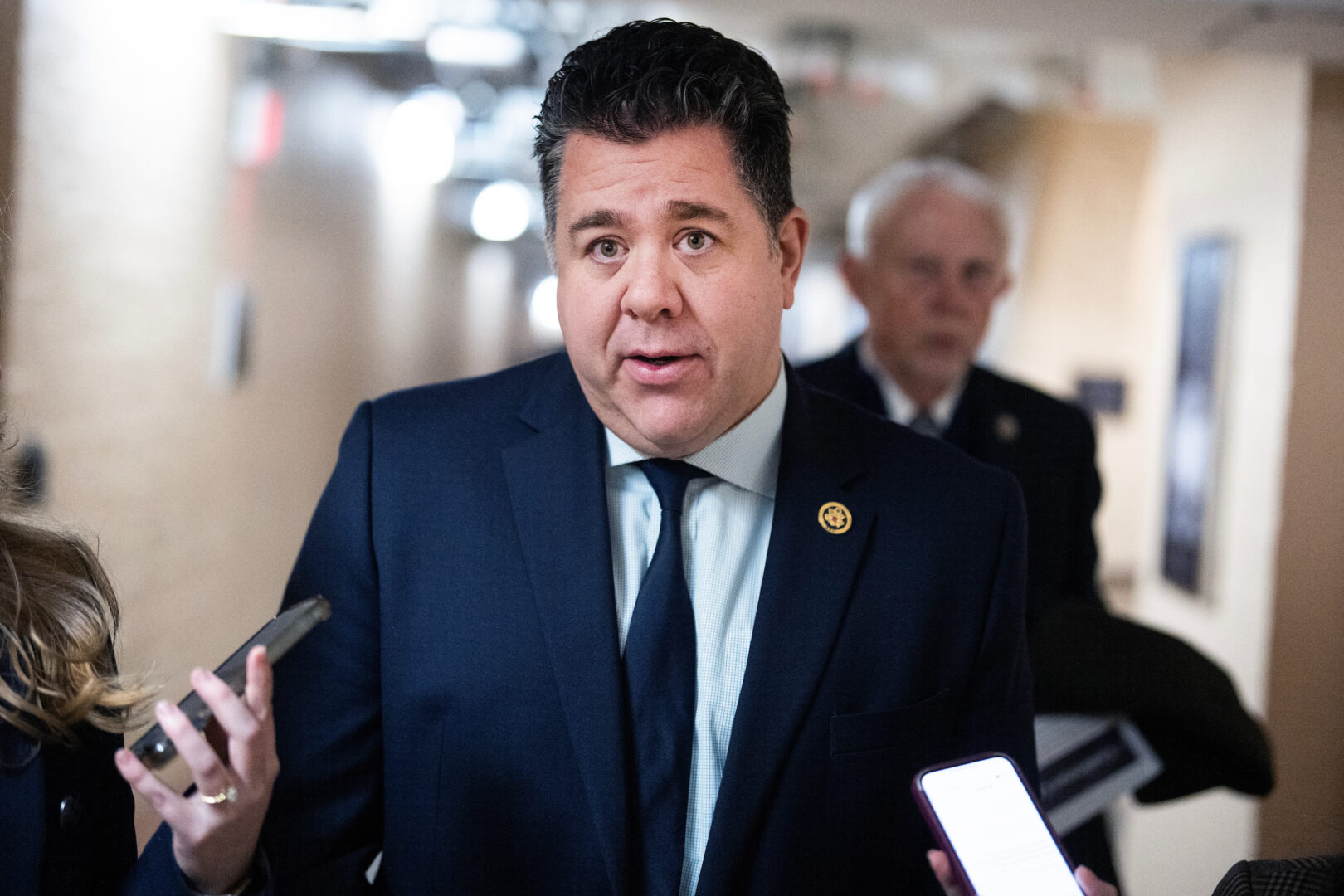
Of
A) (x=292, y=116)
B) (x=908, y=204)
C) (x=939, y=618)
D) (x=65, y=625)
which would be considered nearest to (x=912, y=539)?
(x=939, y=618)

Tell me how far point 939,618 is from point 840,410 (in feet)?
1.10

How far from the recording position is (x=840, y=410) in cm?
162

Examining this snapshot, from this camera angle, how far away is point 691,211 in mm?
1274

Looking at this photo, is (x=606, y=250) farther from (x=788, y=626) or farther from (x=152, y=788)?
(x=152, y=788)

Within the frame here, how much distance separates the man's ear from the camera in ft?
4.83

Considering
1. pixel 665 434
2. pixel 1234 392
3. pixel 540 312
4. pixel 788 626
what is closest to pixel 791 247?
pixel 665 434

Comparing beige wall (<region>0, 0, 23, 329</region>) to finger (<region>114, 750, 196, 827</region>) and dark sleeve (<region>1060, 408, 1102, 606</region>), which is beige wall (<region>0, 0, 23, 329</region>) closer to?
finger (<region>114, 750, 196, 827</region>)

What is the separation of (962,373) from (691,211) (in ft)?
4.64

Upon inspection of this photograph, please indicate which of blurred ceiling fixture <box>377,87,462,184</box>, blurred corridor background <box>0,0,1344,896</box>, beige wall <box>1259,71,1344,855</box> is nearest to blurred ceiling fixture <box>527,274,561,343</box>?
blurred ceiling fixture <box>377,87,462,184</box>

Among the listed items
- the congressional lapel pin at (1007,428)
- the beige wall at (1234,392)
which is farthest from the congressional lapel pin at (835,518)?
the beige wall at (1234,392)

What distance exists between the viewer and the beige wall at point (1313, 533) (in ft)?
Answer: 11.5

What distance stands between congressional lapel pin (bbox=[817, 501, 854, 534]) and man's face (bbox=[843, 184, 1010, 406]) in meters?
1.14

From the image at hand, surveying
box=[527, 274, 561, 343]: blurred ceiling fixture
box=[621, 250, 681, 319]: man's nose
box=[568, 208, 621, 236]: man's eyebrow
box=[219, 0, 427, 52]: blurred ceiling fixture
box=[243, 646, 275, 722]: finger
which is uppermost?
box=[219, 0, 427, 52]: blurred ceiling fixture

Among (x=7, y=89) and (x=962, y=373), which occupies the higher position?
(x=7, y=89)
